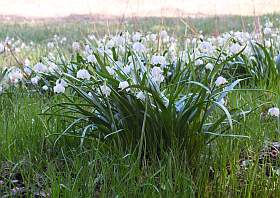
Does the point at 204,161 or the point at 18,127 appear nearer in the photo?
the point at 204,161

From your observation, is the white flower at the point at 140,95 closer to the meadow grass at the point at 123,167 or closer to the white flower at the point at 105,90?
the white flower at the point at 105,90

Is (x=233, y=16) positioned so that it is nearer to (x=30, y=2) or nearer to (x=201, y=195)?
(x=30, y=2)

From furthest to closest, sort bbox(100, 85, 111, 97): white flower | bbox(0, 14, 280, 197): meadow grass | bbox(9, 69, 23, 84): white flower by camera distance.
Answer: bbox(9, 69, 23, 84): white flower < bbox(100, 85, 111, 97): white flower < bbox(0, 14, 280, 197): meadow grass

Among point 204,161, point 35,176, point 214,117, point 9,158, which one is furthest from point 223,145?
point 9,158

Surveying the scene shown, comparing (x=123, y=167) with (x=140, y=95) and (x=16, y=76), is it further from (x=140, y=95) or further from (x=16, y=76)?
(x=16, y=76)

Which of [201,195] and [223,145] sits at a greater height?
[223,145]

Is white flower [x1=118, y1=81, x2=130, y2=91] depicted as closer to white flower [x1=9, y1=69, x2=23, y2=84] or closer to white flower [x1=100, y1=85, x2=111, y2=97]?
white flower [x1=100, y1=85, x2=111, y2=97]

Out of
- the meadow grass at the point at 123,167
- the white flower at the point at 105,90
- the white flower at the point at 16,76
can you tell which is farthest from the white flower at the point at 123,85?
the white flower at the point at 16,76

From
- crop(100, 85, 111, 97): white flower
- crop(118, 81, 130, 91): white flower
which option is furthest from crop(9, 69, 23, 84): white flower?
crop(118, 81, 130, 91): white flower

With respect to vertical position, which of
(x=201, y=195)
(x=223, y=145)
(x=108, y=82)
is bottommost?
(x=201, y=195)
